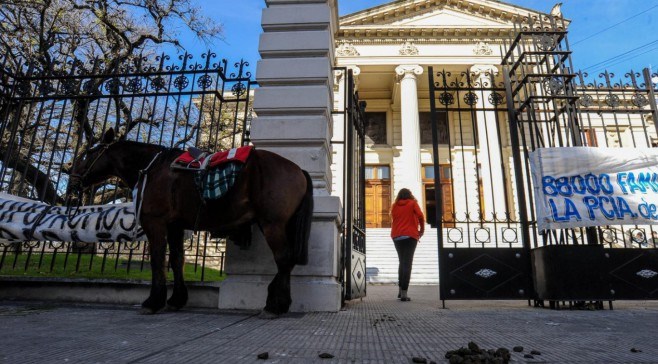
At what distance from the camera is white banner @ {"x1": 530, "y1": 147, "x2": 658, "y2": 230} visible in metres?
5.61

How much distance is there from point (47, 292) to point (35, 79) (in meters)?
3.47

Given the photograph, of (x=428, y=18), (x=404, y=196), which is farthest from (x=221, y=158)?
(x=428, y=18)

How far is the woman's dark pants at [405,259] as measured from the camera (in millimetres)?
7138

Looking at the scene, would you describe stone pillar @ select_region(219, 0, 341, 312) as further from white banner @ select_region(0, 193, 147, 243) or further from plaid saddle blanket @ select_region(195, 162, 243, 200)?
white banner @ select_region(0, 193, 147, 243)

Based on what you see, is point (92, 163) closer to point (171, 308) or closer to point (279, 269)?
point (171, 308)

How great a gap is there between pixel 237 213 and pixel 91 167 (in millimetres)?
2067

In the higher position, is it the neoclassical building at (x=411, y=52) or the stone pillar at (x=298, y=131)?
the neoclassical building at (x=411, y=52)

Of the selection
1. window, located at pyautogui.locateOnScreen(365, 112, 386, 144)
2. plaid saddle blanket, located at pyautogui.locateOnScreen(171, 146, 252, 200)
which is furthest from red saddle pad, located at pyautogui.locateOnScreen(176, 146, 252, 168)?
window, located at pyautogui.locateOnScreen(365, 112, 386, 144)

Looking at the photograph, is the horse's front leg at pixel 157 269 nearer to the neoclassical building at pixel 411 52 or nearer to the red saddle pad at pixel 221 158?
the red saddle pad at pixel 221 158

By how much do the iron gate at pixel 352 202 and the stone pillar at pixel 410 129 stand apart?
54.7 ft

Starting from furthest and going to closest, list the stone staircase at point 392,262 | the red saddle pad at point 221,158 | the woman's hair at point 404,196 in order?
the stone staircase at point 392,262 → the woman's hair at point 404,196 → the red saddle pad at point 221,158

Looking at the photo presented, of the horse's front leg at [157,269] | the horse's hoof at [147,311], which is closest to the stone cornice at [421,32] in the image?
the horse's front leg at [157,269]

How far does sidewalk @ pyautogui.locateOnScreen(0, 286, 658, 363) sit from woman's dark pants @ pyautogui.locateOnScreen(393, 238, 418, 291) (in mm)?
2677

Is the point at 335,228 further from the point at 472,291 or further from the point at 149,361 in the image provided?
the point at 149,361
